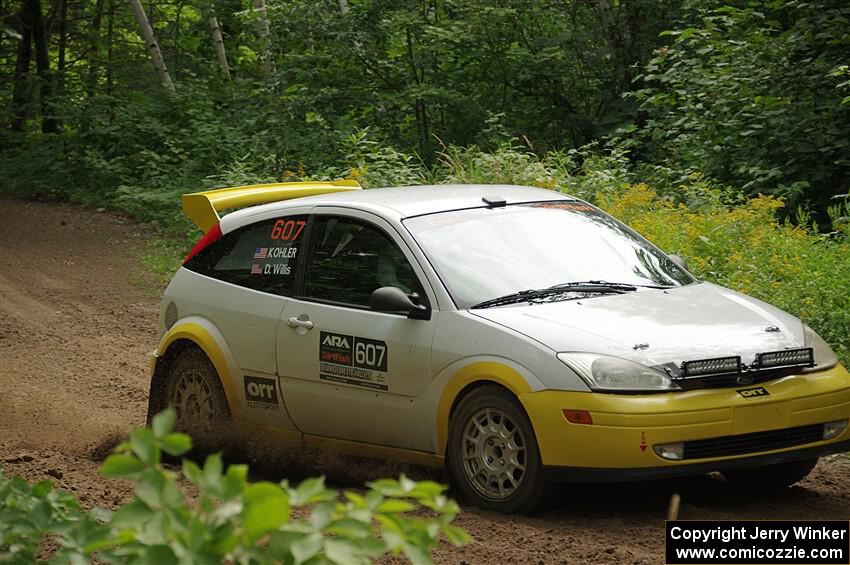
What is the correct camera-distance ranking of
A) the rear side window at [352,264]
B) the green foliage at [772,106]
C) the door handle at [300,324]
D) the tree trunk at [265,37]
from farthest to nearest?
the tree trunk at [265,37]
the green foliage at [772,106]
the door handle at [300,324]
the rear side window at [352,264]

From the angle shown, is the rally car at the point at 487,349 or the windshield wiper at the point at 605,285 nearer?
the rally car at the point at 487,349

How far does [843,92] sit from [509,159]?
3907 mm

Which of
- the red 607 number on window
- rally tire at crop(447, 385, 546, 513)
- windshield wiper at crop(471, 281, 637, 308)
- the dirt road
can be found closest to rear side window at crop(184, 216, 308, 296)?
the red 607 number on window

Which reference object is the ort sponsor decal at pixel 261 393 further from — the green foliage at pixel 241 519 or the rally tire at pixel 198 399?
the green foliage at pixel 241 519

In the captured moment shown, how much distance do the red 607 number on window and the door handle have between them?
2.08 feet

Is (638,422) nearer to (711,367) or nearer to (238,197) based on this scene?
(711,367)

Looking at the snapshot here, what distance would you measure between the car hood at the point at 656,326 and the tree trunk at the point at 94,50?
22.4 meters

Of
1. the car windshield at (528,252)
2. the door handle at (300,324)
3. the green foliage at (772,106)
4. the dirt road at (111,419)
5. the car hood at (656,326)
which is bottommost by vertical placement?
the dirt road at (111,419)

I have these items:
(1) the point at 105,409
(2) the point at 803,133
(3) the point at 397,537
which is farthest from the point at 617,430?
(2) the point at 803,133

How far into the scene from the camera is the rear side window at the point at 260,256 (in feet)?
24.4

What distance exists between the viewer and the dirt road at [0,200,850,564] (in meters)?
5.54

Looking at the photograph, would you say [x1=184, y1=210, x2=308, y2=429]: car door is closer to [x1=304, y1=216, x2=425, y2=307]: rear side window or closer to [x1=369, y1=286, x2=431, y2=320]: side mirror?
[x1=304, y1=216, x2=425, y2=307]: rear side window

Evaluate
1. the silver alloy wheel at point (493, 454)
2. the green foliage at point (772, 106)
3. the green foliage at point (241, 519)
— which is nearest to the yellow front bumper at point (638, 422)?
the silver alloy wheel at point (493, 454)

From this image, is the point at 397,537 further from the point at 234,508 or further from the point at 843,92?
the point at 843,92
